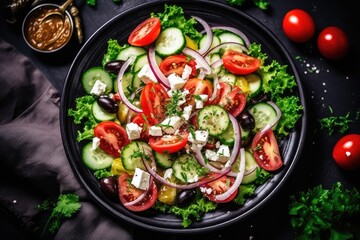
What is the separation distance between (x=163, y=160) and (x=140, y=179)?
1.07 feet

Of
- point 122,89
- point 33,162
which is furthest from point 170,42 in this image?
point 33,162

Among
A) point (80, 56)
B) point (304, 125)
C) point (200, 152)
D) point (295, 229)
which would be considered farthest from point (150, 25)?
point (295, 229)

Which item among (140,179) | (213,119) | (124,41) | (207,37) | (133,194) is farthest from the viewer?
(124,41)

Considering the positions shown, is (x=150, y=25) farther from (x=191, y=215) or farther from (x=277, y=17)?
(x=191, y=215)

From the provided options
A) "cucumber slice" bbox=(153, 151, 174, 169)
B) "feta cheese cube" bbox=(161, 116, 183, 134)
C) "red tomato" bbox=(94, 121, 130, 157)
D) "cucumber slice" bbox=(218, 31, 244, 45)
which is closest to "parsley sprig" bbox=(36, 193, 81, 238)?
"red tomato" bbox=(94, 121, 130, 157)

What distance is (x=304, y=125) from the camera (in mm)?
4984

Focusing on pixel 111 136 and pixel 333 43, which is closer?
pixel 111 136

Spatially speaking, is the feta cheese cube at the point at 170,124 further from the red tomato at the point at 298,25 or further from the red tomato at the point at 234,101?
the red tomato at the point at 298,25

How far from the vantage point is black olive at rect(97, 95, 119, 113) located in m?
4.99

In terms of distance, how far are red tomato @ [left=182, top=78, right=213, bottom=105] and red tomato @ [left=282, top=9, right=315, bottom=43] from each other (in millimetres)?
1158

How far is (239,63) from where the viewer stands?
5.02 m

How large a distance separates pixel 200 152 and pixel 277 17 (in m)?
1.82

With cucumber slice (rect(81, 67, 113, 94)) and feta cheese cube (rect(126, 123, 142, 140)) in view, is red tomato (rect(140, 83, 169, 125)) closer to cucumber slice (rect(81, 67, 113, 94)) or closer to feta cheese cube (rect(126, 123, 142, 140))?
feta cheese cube (rect(126, 123, 142, 140))

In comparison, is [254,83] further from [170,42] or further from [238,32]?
[170,42]
